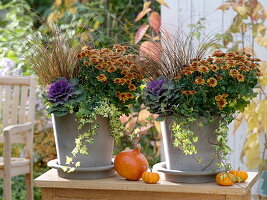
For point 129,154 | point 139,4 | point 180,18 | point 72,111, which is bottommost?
point 129,154

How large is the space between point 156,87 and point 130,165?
0.92 ft

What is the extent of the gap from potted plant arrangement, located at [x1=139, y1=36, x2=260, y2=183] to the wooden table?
56 mm

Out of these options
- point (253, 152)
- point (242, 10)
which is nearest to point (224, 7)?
point (242, 10)

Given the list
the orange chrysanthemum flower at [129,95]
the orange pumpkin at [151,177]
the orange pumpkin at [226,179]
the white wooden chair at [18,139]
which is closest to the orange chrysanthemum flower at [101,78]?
the orange chrysanthemum flower at [129,95]

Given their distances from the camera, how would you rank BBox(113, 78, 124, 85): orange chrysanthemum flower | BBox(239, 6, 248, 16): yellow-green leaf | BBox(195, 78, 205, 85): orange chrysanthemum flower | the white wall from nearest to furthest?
BBox(195, 78, 205, 85): orange chrysanthemum flower → BBox(113, 78, 124, 85): orange chrysanthemum flower → BBox(239, 6, 248, 16): yellow-green leaf → the white wall

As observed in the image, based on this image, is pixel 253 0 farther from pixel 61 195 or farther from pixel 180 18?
pixel 61 195

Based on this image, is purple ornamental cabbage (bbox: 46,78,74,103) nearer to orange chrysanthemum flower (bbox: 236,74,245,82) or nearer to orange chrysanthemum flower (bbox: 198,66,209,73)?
orange chrysanthemum flower (bbox: 198,66,209,73)

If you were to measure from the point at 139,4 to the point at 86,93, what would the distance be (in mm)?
3550

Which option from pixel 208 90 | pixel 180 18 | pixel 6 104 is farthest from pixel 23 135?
pixel 208 90

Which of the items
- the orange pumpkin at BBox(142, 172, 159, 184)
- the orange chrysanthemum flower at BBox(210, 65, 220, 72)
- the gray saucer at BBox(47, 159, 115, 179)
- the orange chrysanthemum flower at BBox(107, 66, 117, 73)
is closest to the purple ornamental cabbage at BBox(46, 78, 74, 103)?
the orange chrysanthemum flower at BBox(107, 66, 117, 73)

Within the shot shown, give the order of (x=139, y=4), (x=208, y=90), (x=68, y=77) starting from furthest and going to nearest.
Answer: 1. (x=139, y=4)
2. (x=68, y=77)
3. (x=208, y=90)

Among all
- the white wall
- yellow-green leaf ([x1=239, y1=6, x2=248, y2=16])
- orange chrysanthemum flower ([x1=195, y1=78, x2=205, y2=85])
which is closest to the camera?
orange chrysanthemum flower ([x1=195, y1=78, x2=205, y2=85])

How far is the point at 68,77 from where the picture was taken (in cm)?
203

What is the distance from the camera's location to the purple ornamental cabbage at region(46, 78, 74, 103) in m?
1.93
